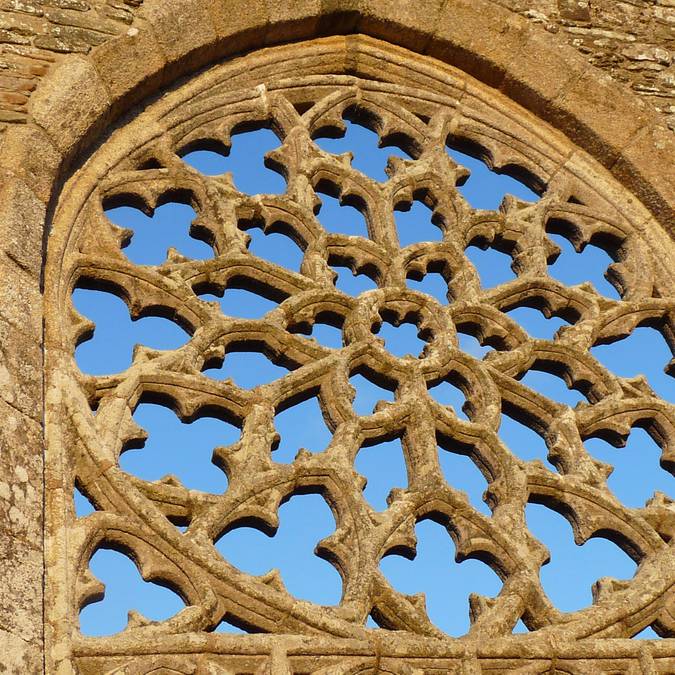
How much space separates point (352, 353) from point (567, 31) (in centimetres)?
249

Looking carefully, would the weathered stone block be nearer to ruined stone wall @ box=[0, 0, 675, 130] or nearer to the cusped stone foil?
ruined stone wall @ box=[0, 0, 675, 130]

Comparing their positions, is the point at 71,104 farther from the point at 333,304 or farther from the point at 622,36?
the point at 622,36

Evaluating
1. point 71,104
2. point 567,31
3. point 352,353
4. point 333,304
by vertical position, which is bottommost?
point 352,353

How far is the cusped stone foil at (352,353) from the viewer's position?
5605mm

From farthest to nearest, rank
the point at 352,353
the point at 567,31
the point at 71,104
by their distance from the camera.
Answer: the point at 567,31 → the point at 71,104 → the point at 352,353

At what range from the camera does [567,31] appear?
8.04m

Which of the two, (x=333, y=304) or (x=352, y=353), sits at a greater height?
(x=333, y=304)

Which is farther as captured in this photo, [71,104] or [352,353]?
[71,104]

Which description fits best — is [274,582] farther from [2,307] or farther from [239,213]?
[239,213]

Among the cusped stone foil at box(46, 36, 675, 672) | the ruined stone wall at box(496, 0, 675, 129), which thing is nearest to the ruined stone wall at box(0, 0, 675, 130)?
the ruined stone wall at box(496, 0, 675, 129)

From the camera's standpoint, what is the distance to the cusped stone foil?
5.61 m

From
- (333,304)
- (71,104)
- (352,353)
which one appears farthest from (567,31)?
(71,104)

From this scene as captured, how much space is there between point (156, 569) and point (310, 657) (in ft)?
2.08

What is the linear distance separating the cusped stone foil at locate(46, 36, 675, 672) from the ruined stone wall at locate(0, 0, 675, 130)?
0.45 metres
